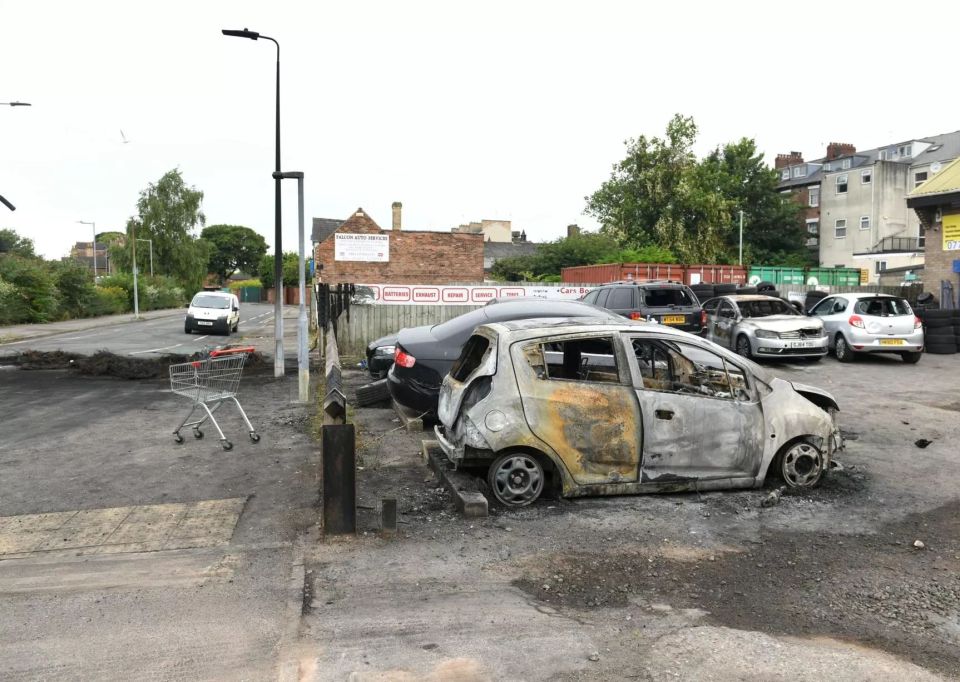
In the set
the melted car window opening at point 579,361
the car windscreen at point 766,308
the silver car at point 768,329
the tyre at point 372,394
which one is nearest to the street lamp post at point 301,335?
the tyre at point 372,394

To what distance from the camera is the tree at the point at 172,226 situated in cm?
7106

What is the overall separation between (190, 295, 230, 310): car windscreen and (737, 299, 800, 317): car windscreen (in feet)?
70.2

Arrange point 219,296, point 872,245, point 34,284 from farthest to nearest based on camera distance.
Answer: point 872,245
point 34,284
point 219,296

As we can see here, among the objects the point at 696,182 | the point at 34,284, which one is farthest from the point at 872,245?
the point at 34,284

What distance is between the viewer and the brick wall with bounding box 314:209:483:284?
4688cm

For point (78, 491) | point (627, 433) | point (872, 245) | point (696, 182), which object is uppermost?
point (696, 182)

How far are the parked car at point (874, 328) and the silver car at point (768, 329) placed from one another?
0.85 m

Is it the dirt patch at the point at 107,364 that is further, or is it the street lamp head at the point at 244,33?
the dirt patch at the point at 107,364

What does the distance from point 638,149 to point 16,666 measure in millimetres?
52901

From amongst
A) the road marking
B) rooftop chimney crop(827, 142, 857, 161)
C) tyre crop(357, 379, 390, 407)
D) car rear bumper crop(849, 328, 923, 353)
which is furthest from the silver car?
rooftop chimney crop(827, 142, 857, 161)

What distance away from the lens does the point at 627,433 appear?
19.9 feet

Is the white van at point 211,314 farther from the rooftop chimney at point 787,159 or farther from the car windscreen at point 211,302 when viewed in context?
the rooftop chimney at point 787,159

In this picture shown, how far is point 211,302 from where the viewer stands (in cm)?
3019

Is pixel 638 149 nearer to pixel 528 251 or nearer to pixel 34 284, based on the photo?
pixel 528 251
